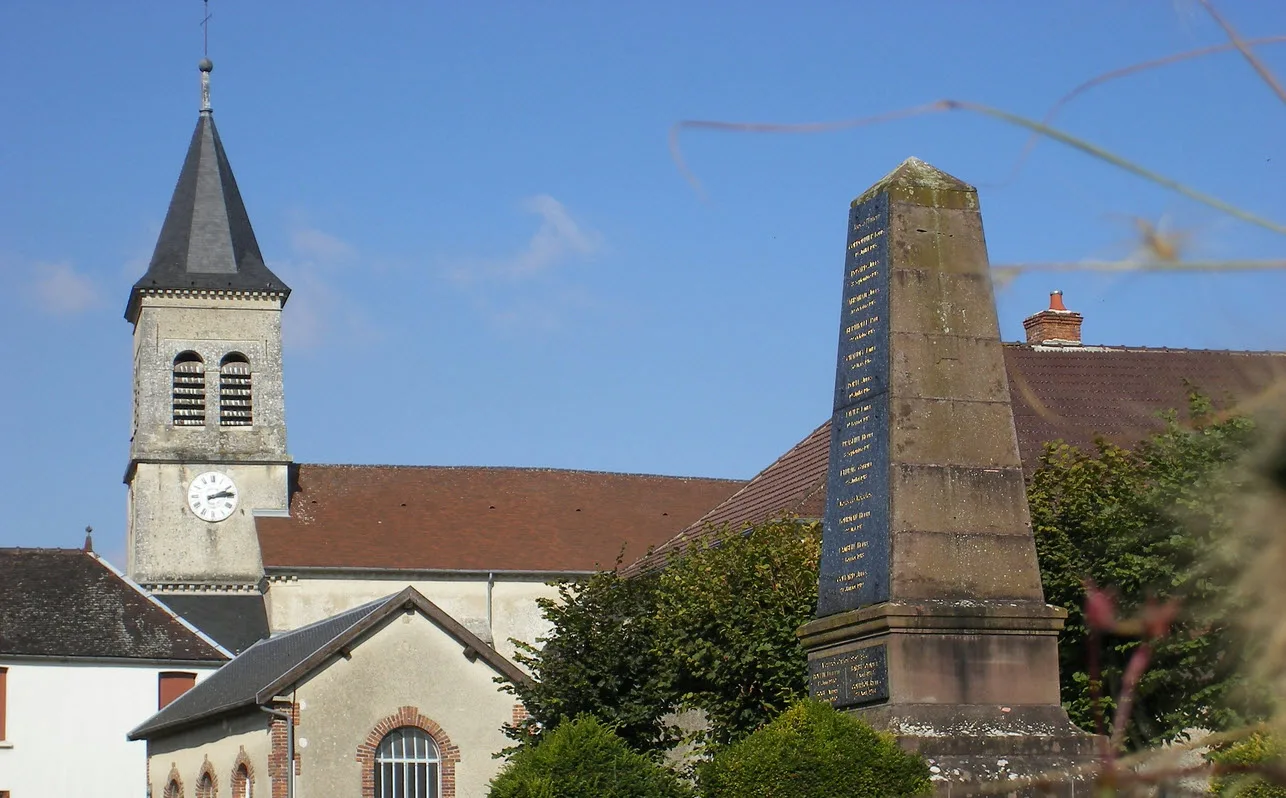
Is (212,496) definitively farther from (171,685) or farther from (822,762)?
(822,762)

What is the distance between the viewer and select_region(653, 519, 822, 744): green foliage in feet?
64.7

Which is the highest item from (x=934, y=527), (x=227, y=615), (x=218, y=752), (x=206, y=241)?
(x=206, y=241)

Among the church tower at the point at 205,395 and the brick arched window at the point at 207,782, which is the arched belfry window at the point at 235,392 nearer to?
the church tower at the point at 205,395

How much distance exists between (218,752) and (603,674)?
8.82 meters

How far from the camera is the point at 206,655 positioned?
39062mm

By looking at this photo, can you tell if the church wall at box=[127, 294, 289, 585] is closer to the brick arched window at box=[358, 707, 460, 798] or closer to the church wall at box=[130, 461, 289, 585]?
the church wall at box=[130, 461, 289, 585]

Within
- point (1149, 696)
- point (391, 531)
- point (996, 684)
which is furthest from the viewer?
point (391, 531)

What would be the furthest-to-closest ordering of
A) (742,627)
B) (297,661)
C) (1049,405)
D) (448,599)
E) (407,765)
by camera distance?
(448,599), (297,661), (407,765), (1049,405), (742,627)

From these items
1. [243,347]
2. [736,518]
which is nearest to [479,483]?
[243,347]

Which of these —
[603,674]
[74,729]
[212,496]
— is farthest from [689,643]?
[212,496]

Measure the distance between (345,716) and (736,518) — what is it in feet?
22.4

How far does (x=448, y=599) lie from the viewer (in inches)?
1881

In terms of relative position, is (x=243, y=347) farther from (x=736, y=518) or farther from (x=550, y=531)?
(x=736, y=518)

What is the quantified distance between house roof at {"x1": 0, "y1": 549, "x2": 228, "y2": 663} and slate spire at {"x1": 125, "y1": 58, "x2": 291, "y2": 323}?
12.7 meters
